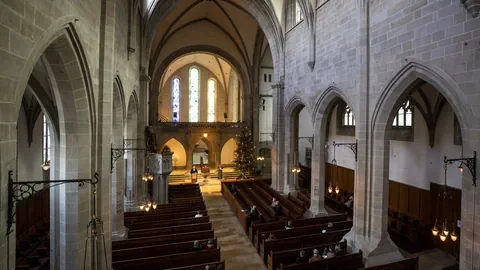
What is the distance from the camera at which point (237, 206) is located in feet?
49.9

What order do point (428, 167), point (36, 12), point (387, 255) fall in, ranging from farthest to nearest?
point (428, 167) < point (387, 255) < point (36, 12)

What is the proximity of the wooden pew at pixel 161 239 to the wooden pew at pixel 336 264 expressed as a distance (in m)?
3.51

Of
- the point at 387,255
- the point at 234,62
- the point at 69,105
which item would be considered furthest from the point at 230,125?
the point at 69,105

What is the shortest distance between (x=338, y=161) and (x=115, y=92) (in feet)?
50.5

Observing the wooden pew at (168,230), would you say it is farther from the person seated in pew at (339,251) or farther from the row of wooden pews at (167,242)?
the person seated in pew at (339,251)

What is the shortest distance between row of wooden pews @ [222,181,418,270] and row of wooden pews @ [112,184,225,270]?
182 cm

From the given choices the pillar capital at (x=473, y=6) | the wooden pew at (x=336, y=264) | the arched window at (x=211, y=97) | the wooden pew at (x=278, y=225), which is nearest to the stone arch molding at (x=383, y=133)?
the wooden pew at (x=336, y=264)

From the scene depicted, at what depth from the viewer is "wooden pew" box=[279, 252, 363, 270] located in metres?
8.51

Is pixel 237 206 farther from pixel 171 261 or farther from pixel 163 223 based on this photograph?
pixel 171 261

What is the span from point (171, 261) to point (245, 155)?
15925 mm

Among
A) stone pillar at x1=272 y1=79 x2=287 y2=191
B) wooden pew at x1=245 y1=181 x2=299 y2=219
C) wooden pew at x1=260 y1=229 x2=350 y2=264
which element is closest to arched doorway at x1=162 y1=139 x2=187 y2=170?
wooden pew at x1=245 y1=181 x2=299 y2=219

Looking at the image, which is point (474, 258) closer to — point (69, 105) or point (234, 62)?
point (69, 105)

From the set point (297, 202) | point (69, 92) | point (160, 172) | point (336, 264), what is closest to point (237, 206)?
point (297, 202)

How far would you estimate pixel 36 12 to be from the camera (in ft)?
14.2
